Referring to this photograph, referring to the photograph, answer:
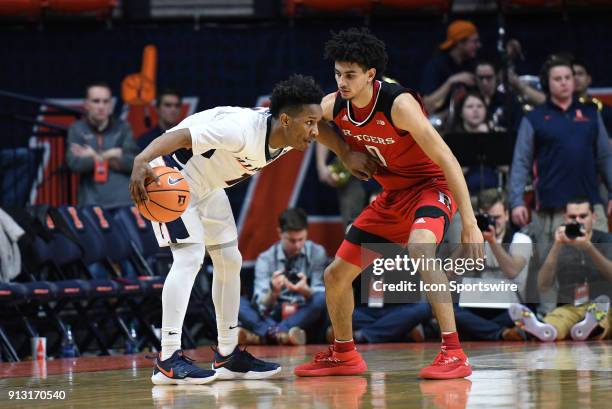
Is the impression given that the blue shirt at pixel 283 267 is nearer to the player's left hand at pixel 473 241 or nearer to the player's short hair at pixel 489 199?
the player's short hair at pixel 489 199

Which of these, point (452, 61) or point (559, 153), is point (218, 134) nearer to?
point (559, 153)

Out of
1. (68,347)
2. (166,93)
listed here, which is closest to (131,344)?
(68,347)

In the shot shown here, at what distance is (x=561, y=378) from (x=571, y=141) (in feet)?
13.0

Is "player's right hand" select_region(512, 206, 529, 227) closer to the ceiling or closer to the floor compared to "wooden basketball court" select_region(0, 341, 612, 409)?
closer to the ceiling

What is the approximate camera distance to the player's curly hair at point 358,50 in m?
5.93

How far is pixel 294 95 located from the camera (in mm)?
5867

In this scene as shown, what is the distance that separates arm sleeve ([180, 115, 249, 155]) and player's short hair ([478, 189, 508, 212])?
3.70 metres

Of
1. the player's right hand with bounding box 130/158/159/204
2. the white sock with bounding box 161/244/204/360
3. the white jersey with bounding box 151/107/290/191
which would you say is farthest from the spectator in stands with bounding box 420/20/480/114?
the player's right hand with bounding box 130/158/159/204

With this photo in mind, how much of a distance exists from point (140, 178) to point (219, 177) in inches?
28.1

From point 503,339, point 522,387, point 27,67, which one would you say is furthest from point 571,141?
point 27,67

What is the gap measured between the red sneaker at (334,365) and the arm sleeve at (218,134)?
125 cm

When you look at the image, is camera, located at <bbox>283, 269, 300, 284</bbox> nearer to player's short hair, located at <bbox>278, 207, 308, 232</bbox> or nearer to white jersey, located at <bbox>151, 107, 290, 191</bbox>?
player's short hair, located at <bbox>278, 207, 308, 232</bbox>

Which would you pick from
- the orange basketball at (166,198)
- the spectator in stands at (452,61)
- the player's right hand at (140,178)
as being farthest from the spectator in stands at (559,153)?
the player's right hand at (140,178)

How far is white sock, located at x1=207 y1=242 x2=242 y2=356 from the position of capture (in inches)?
247
